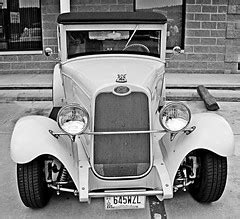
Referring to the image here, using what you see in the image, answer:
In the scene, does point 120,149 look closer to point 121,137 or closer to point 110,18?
point 121,137

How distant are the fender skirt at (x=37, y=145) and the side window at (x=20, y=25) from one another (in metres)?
5.31

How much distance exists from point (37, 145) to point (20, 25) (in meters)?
5.71

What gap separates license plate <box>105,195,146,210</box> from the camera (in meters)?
3.00

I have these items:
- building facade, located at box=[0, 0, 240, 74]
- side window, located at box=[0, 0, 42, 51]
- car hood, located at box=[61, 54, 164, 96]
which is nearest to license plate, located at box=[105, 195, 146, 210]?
car hood, located at box=[61, 54, 164, 96]

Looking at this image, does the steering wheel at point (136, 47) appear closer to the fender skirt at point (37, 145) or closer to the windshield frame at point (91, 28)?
the windshield frame at point (91, 28)

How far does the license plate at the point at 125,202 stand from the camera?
300cm

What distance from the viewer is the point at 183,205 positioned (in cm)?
347

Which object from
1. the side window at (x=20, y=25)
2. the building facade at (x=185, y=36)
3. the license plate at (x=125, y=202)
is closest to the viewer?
the license plate at (x=125, y=202)

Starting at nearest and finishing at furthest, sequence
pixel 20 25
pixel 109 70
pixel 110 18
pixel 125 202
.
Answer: pixel 125 202
pixel 109 70
pixel 110 18
pixel 20 25

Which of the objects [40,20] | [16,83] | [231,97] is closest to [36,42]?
[40,20]

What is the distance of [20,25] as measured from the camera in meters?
8.29

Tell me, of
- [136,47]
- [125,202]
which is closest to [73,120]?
[125,202]

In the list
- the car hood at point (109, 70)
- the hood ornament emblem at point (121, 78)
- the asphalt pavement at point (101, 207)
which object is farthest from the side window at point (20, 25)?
the hood ornament emblem at point (121, 78)

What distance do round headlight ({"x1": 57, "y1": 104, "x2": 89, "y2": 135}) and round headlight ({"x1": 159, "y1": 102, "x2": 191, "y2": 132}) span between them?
0.60m
